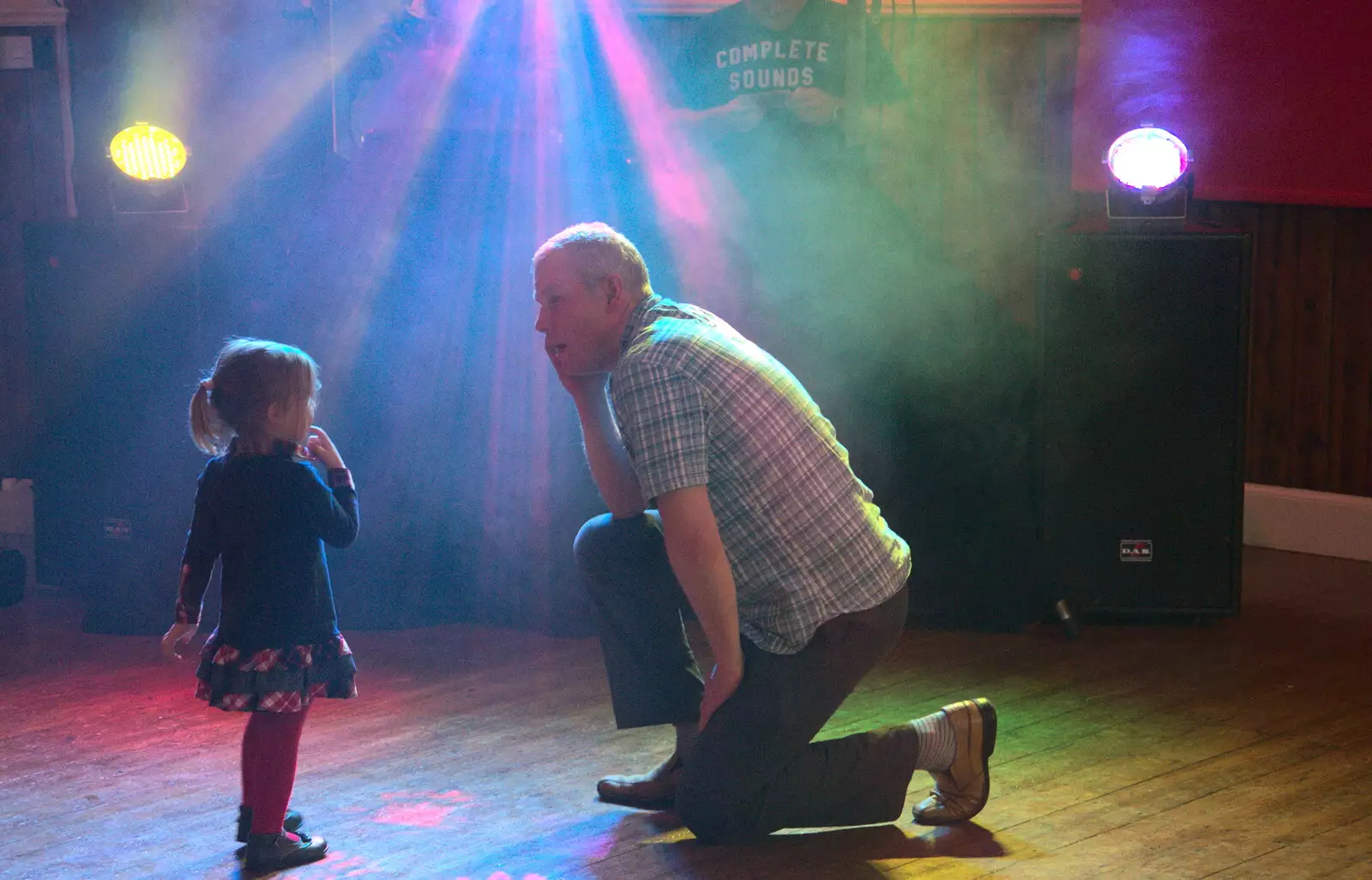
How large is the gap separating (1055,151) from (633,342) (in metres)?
2.25

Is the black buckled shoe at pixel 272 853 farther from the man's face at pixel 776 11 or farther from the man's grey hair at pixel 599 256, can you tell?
the man's face at pixel 776 11

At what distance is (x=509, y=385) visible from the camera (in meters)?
3.38

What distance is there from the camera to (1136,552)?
3395 millimetres

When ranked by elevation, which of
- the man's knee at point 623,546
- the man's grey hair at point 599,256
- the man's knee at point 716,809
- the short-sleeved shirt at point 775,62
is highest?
the short-sleeved shirt at point 775,62

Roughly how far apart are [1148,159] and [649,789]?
2.06 meters

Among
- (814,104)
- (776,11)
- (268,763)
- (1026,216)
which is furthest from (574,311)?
(776,11)

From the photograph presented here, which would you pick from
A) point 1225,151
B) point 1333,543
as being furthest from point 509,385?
point 1333,543

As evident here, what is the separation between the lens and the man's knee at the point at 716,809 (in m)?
2.01

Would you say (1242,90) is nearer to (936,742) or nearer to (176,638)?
(936,742)

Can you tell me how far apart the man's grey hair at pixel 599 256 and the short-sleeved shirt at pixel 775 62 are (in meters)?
1.61

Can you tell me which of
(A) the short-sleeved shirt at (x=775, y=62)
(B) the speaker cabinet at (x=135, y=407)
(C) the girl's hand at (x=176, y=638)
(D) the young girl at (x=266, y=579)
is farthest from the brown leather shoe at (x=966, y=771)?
(B) the speaker cabinet at (x=135, y=407)

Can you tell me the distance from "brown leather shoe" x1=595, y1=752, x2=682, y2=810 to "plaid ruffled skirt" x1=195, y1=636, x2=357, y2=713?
0.52m

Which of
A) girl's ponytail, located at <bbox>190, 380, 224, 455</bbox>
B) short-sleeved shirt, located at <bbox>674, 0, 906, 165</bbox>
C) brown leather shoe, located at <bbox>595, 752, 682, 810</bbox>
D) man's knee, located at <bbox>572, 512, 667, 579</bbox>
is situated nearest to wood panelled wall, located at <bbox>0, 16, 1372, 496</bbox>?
short-sleeved shirt, located at <bbox>674, 0, 906, 165</bbox>

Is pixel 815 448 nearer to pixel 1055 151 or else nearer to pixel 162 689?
pixel 162 689
